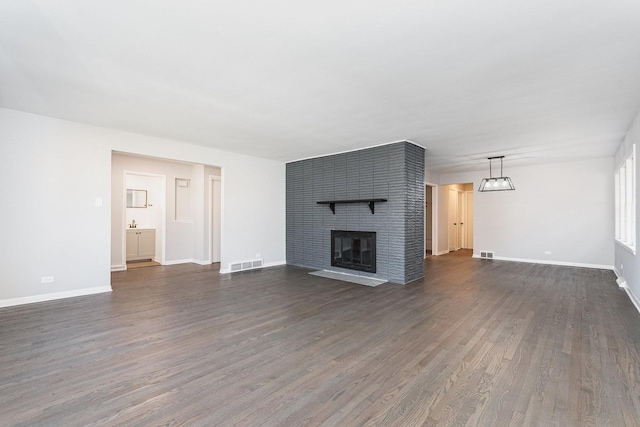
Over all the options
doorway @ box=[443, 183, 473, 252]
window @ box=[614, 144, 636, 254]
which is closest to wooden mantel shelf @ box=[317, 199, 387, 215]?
window @ box=[614, 144, 636, 254]

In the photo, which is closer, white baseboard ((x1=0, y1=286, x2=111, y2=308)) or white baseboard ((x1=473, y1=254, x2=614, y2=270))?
white baseboard ((x1=0, y1=286, x2=111, y2=308))

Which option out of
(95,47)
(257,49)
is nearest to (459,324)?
(257,49)

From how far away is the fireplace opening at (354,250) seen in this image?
583 centimetres

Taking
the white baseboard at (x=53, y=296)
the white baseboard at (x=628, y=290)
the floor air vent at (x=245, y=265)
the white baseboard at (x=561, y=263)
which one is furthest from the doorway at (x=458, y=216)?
the white baseboard at (x=53, y=296)

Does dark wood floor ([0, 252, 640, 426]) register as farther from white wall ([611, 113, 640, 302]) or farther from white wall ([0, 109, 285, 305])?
white wall ([0, 109, 285, 305])

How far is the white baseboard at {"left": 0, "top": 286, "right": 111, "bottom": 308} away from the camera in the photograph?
13.0 ft

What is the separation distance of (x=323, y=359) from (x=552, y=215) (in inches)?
297

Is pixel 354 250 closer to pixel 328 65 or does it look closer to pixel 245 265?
pixel 245 265

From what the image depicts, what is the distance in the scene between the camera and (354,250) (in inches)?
242

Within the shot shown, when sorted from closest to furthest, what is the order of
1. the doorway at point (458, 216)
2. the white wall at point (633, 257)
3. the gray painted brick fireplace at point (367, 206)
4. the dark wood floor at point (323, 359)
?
the dark wood floor at point (323, 359), the white wall at point (633, 257), the gray painted brick fireplace at point (367, 206), the doorway at point (458, 216)

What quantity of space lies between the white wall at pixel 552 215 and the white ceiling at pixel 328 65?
2.82 m

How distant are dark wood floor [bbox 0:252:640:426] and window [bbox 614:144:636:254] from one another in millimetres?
1012

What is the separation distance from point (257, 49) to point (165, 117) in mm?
2345

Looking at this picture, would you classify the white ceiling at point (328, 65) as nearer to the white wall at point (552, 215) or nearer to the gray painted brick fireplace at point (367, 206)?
the gray painted brick fireplace at point (367, 206)
